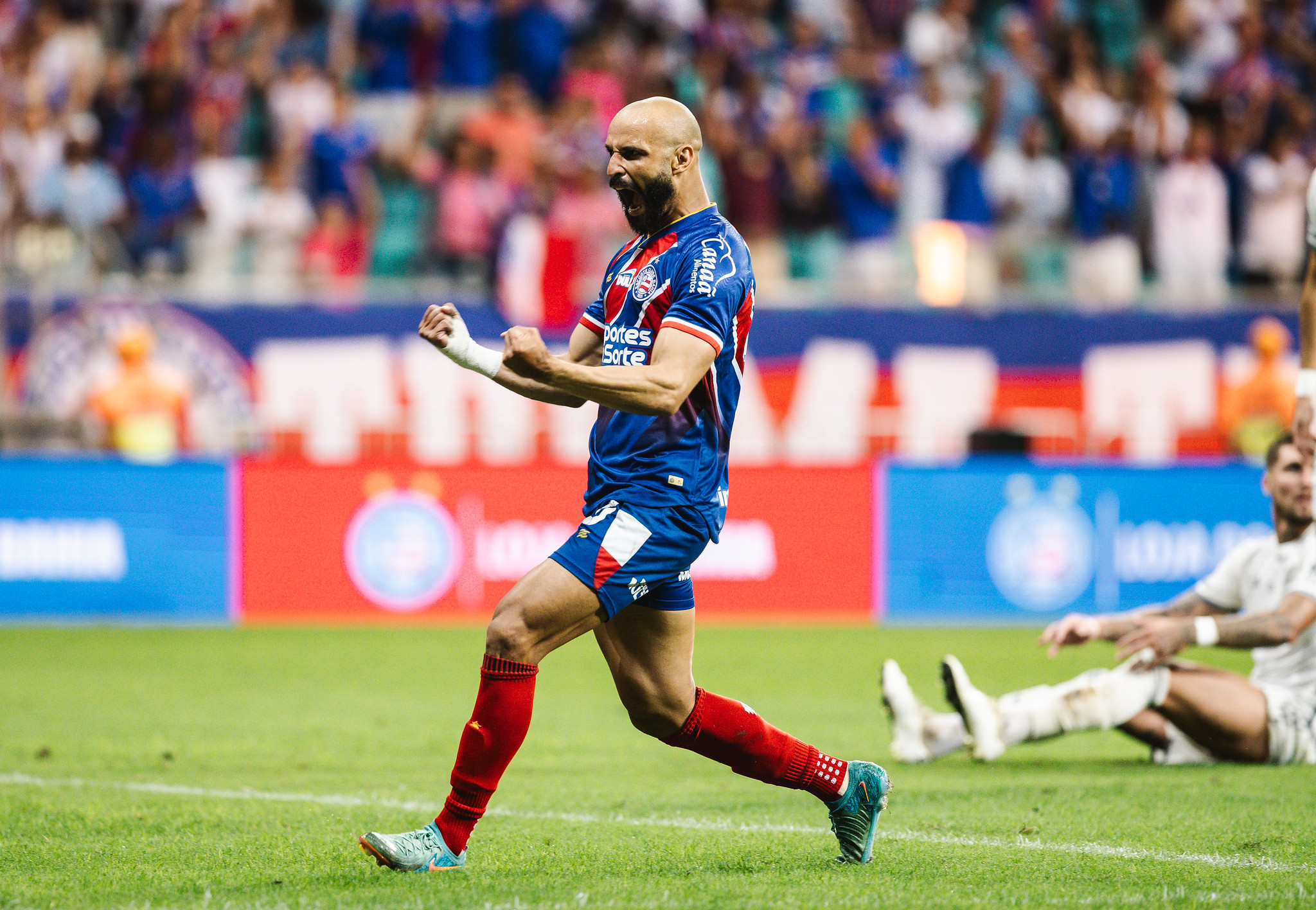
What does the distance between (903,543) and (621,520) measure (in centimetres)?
927

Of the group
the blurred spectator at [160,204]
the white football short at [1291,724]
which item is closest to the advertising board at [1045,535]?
the white football short at [1291,724]

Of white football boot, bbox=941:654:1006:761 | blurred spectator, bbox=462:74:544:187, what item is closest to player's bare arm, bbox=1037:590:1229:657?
white football boot, bbox=941:654:1006:761

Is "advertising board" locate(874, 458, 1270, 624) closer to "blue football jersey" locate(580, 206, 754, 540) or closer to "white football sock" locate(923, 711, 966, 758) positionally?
"white football sock" locate(923, 711, 966, 758)

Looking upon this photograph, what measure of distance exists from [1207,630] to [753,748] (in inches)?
93.9

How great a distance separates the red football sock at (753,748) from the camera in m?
5.13

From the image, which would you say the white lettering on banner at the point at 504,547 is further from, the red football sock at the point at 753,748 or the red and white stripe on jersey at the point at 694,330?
the red and white stripe on jersey at the point at 694,330

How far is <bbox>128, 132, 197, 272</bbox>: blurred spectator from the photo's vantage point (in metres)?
15.5

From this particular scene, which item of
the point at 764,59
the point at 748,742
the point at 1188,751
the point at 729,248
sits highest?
the point at 764,59

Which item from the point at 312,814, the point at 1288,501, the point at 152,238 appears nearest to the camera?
the point at 312,814

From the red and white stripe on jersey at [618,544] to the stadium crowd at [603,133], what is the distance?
→ 1047 centimetres

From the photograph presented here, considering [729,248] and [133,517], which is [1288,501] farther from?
[133,517]

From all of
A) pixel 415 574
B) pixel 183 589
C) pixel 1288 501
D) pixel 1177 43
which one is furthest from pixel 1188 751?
pixel 1177 43

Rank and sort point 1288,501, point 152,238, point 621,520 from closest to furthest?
1. point 621,520
2. point 1288,501
3. point 152,238

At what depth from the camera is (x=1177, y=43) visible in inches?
782
